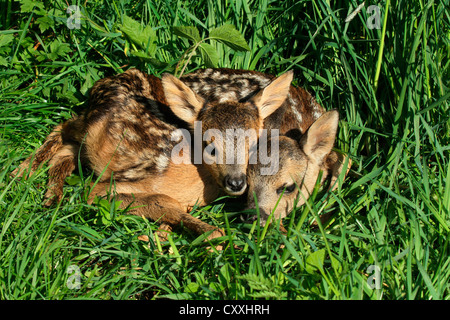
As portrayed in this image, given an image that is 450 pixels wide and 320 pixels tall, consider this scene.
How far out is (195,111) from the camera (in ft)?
12.8

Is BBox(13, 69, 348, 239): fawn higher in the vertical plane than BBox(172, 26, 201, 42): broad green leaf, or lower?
lower

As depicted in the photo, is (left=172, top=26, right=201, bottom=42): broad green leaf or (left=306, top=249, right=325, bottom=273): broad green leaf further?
(left=172, top=26, right=201, bottom=42): broad green leaf

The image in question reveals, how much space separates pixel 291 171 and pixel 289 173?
22 millimetres

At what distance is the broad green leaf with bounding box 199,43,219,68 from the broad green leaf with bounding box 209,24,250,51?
117mm

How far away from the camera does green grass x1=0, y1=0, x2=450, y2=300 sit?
2703 mm

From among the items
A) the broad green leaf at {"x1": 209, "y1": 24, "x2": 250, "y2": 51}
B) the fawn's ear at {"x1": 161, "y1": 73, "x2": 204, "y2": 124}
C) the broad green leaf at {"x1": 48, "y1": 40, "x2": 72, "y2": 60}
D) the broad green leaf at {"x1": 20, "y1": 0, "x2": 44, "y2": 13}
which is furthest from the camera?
the broad green leaf at {"x1": 48, "y1": 40, "x2": 72, "y2": 60}

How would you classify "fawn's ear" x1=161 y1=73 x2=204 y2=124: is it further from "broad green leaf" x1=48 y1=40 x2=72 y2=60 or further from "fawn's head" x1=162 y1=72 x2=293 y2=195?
"broad green leaf" x1=48 y1=40 x2=72 y2=60

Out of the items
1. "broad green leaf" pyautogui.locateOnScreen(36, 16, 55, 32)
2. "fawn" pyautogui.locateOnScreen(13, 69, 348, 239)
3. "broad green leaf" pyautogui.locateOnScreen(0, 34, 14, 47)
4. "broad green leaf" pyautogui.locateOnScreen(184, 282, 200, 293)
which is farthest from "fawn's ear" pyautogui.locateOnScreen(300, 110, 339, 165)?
"broad green leaf" pyautogui.locateOnScreen(0, 34, 14, 47)

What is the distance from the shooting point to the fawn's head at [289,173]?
3.46 metres

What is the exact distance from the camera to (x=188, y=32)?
4.17 metres

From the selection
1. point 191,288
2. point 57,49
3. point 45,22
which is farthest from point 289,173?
point 45,22

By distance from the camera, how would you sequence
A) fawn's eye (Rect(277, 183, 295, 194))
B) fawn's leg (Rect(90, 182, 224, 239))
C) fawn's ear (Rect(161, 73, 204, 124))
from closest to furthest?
fawn's leg (Rect(90, 182, 224, 239)) < fawn's eye (Rect(277, 183, 295, 194)) < fawn's ear (Rect(161, 73, 204, 124))

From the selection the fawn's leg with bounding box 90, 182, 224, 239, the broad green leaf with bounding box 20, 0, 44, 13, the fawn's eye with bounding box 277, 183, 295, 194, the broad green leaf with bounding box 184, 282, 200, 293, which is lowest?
the broad green leaf with bounding box 184, 282, 200, 293

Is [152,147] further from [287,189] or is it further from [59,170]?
[287,189]
